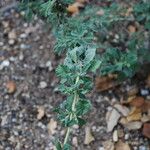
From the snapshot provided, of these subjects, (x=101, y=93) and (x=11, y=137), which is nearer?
(x=11, y=137)

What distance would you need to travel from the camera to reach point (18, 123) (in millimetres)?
2041

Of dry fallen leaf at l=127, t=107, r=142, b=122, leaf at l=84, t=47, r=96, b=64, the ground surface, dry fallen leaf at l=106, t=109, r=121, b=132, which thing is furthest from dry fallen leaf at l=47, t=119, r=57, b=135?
leaf at l=84, t=47, r=96, b=64

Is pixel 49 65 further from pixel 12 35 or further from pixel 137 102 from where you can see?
pixel 137 102

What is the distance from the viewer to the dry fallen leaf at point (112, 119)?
2023mm

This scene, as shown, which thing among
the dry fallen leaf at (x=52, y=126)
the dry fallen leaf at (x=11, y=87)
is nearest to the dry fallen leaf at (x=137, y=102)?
the dry fallen leaf at (x=52, y=126)

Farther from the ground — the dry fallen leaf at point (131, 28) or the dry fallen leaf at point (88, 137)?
the dry fallen leaf at point (131, 28)

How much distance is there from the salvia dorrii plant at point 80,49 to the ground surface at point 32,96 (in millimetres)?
306

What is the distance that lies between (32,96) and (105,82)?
14.8 inches

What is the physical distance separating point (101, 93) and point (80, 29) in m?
0.68

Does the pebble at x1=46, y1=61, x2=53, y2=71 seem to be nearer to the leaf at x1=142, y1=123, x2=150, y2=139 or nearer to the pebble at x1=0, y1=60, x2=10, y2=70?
the pebble at x1=0, y1=60, x2=10, y2=70

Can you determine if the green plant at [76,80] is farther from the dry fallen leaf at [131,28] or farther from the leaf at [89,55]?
the dry fallen leaf at [131,28]

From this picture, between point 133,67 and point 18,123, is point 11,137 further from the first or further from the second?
point 133,67

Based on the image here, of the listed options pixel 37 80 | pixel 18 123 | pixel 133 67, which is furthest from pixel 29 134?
pixel 133 67

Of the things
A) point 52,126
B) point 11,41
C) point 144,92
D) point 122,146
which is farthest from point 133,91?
point 11,41
